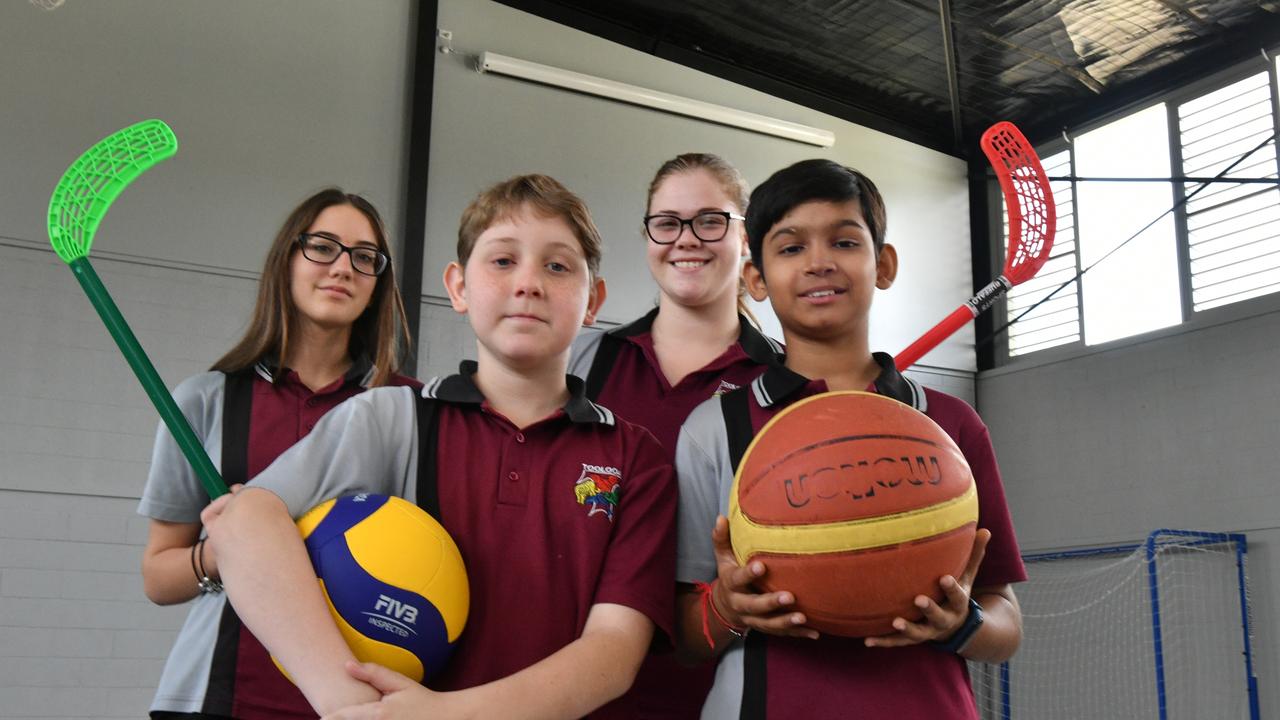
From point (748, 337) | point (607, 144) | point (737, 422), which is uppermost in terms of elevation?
point (607, 144)

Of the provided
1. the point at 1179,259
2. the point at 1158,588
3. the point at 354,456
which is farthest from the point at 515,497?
the point at 1179,259

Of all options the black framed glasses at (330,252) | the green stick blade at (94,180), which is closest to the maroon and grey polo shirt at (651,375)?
the black framed glasses at (330,252)

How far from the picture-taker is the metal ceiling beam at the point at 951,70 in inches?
274

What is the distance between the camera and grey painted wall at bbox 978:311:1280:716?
264 inches

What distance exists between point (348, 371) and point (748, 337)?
796 mm

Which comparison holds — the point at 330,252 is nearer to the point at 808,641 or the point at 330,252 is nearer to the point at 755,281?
the point at 755,281

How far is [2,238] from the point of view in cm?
541

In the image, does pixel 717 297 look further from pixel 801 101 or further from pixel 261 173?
pixel 801 101

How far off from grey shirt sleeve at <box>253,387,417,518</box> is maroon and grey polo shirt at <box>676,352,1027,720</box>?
408mm

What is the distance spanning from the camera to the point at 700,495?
5.09ft

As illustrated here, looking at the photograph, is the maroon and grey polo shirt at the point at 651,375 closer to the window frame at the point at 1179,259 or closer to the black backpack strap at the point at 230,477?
the black backpack strap at the point at 230,477

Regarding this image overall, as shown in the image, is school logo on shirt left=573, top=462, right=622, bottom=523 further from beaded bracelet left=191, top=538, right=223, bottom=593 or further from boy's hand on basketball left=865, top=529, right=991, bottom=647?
beaded bracelet left=191, top=538, right=223, bottom=593

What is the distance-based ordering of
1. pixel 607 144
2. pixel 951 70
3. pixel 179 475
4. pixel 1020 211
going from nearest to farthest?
pixel 179 475, pixel 1020 211, pixel 607 144, pixel 951 70

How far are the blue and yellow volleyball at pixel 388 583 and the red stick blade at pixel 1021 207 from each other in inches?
115
